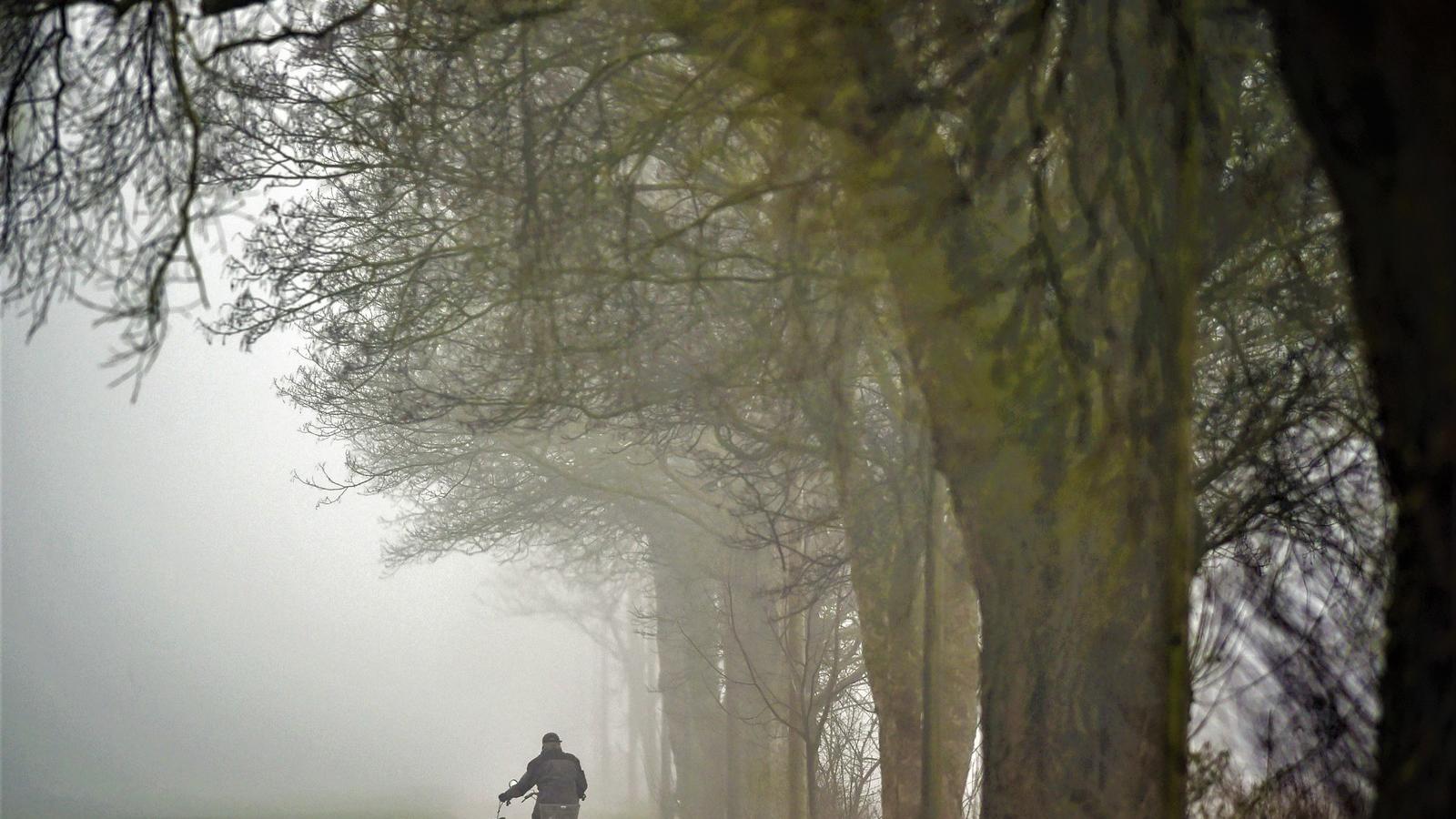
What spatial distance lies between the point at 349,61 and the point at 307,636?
3469 centimetres

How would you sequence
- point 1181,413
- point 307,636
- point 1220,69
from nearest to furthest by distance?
point 1181,413 < point 1220,69 < point 307,636

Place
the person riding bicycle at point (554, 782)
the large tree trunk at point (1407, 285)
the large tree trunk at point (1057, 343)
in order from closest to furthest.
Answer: the large tree trunk at point (1407, 285), the large tree trunk at point (1057, 343), the person riding bicycle at point (554, 782)

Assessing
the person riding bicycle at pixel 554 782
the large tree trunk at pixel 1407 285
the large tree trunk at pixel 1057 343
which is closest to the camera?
the large tree trunk at pixel 1407 285

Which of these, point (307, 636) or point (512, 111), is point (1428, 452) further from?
point (307, 636)

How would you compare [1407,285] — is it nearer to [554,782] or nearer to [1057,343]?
[1057,343]

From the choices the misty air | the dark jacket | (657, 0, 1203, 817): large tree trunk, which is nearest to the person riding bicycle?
the dark jacket

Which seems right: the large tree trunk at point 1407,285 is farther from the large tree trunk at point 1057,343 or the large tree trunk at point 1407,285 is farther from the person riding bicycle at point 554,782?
the person riding bicycle at point 554,782

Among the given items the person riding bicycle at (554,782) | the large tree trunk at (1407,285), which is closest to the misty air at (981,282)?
the large tree trunk at (1407,285)

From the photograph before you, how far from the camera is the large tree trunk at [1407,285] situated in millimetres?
3004

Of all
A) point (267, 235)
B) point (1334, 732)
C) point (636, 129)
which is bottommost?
point (1334, 732)

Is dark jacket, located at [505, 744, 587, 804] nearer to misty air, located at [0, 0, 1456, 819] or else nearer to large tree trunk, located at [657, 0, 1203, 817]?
misty air, located at [0, 0, 1456, 819]

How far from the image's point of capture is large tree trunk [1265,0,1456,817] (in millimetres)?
3004

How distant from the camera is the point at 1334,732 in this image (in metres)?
5.86

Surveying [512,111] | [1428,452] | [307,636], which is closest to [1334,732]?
[1428,452]
